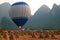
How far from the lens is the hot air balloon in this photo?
1783cm

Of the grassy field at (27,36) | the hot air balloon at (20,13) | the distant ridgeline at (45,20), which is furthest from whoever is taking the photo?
the distant ridgeline at (45,20)

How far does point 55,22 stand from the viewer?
120 feet

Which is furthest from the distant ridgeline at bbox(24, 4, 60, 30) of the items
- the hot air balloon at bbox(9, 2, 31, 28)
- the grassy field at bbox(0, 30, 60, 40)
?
the grassy field at bbox(0, 30, 60, 40)

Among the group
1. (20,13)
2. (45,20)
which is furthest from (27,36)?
(45,20)

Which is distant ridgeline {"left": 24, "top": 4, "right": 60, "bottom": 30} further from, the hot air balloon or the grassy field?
the grassy field

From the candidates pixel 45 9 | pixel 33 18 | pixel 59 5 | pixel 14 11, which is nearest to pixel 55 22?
pixel 59 5

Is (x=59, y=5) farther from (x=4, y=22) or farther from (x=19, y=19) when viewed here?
(x=19, y=19)

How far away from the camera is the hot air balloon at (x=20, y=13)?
1783cm

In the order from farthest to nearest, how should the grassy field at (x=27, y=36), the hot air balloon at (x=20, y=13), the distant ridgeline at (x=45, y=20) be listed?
the distant ridgeline at (x=45, y=20) < the hot air balloon at (x=20, y=13) < the grassy field at (x=27, y=36)

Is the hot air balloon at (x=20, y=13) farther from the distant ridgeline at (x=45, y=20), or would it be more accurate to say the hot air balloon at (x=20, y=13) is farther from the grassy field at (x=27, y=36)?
the distant ridgeline at (x=45, y=20)

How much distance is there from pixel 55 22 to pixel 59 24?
6.42 feet

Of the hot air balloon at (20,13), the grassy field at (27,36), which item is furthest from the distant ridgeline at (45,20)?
the grassy field at (27,36)

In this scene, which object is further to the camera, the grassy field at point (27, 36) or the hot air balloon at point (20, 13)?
the hot air balloon at point (20, 13)

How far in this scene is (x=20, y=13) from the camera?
18.3m
